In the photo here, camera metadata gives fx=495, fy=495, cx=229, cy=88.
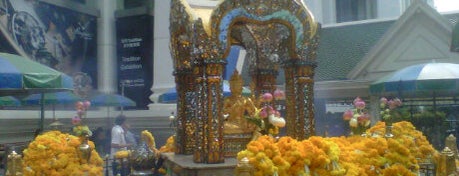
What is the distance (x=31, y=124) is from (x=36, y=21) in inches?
141

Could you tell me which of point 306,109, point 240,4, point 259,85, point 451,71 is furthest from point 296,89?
point 451,71

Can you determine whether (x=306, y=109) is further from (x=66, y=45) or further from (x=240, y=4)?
(x=66, y=45)

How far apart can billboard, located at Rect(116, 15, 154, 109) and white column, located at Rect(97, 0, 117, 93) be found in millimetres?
273

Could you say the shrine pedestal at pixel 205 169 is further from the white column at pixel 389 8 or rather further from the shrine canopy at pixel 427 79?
the white column at pixel 389 8

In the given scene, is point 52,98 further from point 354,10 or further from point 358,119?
point 354,10

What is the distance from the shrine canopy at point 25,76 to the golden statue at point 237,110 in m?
2.58

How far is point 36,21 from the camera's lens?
16922 millimetres

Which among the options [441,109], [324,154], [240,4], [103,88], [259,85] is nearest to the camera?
[324,154]

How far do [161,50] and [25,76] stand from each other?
10.5 m

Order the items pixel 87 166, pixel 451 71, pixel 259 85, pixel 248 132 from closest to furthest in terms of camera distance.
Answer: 1. pixel 87 166
2. pixel 248 132
3. pixel 259 85
4. pixel 451 71

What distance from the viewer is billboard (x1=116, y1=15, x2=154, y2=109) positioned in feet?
62.1

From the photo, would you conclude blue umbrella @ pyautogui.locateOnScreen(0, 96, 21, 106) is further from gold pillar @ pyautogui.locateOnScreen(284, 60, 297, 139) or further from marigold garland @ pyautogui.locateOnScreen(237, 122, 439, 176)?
marigold garland @ pyautogui.locateOnScreen(237, 122, 439, 176)

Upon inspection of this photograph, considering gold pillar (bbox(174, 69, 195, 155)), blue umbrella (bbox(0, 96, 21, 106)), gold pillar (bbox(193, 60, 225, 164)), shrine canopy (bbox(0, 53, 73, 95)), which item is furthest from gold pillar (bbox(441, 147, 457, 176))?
blue umbrella (bbox(0, 96, 21, 106))

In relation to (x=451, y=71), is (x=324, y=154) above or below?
below
